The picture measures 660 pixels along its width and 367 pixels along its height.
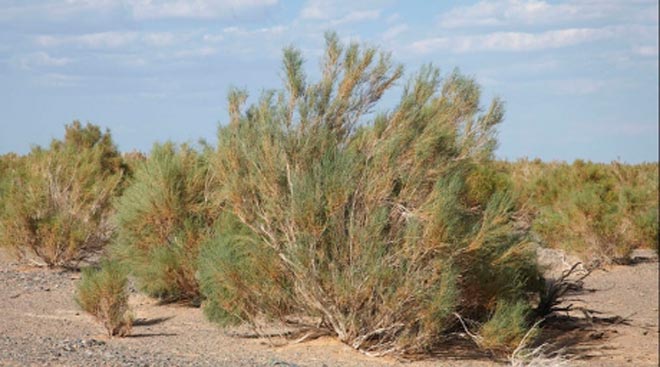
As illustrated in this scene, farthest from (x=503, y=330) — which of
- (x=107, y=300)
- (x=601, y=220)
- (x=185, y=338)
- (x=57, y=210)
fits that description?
(x=601, y=220)

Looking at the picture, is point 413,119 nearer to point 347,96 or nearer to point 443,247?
→ point 347,96

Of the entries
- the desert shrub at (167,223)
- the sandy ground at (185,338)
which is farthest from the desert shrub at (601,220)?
the desert shrub at (167,223)

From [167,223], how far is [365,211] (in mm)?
6699

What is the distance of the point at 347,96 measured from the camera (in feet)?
48.6

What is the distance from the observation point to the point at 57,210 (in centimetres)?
2480

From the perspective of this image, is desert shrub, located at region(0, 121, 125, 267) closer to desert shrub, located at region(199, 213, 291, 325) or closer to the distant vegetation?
the distant vegetation

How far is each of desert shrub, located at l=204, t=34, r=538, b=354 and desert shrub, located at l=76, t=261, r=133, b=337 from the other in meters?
1.51

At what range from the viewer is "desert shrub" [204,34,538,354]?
13.7 meters

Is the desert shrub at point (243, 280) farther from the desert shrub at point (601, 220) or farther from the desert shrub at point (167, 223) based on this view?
the desert shrub at point (601, 220)

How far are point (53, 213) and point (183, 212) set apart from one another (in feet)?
21.8

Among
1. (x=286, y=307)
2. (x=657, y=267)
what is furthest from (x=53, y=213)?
(x=657, y=267)

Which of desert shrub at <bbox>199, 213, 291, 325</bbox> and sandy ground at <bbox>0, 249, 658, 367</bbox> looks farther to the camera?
desert shrub at <bbox>199, 213, 291, 325</bbox>

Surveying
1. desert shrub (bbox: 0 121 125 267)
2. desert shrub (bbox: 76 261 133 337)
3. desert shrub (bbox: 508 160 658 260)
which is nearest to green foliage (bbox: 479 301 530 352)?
desert shrub (bbox: 76 261 133 337)

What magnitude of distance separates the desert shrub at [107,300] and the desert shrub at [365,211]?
1509 mm
